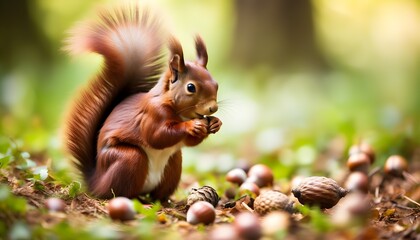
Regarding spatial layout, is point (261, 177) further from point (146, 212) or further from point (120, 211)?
point (120, 211)

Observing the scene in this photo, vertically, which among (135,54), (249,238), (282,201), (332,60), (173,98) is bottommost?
(249,238)

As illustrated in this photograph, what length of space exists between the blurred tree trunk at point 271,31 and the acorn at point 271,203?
14.2ft

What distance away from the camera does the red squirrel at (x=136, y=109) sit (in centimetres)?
199

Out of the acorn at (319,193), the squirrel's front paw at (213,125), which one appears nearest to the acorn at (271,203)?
the acorn at (319,193)

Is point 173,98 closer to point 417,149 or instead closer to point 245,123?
point 417,149

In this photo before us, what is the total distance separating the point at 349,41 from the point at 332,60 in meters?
1.65

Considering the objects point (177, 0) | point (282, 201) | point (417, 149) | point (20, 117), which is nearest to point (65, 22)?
point (177, 0)

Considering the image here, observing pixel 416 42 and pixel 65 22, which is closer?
pixel 416 42

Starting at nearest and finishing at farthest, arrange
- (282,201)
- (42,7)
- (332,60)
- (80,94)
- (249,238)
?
(249,238) → (282,201) → (80,94) → (332,60) → (42,7)

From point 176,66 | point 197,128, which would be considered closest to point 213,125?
point 197,128

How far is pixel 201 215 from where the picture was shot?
1818 millimetres

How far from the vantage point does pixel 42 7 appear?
8.48m

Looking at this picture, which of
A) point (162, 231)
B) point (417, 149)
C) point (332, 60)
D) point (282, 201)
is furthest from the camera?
point (332, 60)

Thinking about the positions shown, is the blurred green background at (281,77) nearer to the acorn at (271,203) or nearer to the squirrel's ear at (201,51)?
the squirrel's ear at (201,51)
